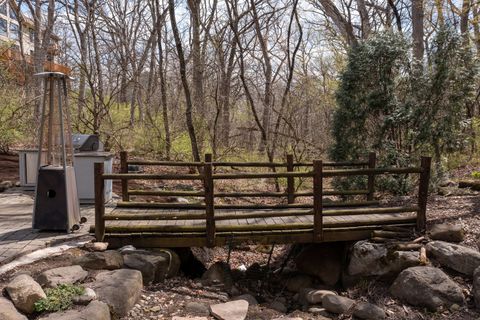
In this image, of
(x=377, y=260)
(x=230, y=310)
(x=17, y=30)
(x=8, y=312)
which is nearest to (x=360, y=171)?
(x=377, y=260)

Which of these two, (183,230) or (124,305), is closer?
(124,305)

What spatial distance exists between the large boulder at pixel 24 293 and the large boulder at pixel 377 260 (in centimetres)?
389

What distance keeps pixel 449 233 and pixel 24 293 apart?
532 cm

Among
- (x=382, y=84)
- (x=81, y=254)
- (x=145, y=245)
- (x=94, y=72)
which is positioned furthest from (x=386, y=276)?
(x=94, y=72)

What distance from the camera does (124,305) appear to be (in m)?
4.40

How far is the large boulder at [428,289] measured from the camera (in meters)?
5.01

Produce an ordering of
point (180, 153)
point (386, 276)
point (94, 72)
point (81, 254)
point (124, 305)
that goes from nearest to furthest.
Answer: point (124, 305) → point (81, 254) → point (386, 276) → point (180, 153) → point (94, 72)

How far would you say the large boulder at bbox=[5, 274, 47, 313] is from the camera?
3916 millimetres

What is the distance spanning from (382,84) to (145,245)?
6.24 meters

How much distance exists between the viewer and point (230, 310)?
472 centimetres

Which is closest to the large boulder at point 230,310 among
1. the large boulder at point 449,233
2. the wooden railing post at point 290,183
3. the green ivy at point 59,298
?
the green ivy at point 59,298

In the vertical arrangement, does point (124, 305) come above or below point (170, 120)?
below

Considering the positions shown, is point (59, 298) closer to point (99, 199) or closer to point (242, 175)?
point (99, 199)

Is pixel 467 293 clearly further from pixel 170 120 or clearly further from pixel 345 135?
pixel 170 120
